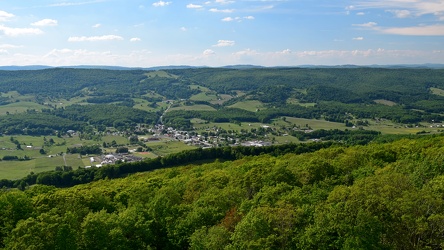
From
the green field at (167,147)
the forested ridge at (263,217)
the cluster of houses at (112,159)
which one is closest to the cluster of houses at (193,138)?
the green field at (167,147)

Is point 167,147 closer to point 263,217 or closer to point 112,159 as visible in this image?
point 112,159

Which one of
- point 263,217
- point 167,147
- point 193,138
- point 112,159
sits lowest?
point 193,138

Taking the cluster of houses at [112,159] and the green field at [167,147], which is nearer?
the cluster of houses at [112,159]

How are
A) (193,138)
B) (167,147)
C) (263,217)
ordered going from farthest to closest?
(193,138) → (167,147) → (263,217)

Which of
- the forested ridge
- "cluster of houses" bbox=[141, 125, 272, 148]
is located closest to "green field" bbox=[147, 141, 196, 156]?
"cluster of houses" bbox=[141, 125, 272, 148]

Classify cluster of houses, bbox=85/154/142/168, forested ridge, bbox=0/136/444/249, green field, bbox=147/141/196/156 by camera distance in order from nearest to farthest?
forested ridge, bbox=0/136/444/249 → cluster of houses, bbox=85/154/142/168 → green field, bbox=147/141/196/156

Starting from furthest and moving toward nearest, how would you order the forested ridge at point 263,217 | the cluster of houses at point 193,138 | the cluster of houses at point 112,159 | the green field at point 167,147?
the cluster of houses at point 193,138 → the green field at point 167,147 → the cluster of houses at point 112,159 → the forested ridge at point 263,217

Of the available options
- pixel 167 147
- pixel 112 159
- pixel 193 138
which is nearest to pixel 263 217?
pixel 112 159

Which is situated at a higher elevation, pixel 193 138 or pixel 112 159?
pixel 112 159

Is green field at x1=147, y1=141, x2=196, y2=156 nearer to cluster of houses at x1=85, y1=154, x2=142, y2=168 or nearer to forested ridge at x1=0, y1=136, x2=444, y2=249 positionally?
cluster of houses at x1=85, y1=154, x2=142, y2=168

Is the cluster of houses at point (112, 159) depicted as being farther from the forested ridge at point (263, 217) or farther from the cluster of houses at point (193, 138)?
the forested ridge at point (263, 217)

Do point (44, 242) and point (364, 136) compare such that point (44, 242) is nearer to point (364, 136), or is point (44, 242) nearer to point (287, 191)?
point (287, 191)
